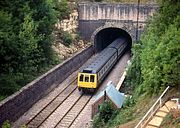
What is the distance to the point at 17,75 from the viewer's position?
22.0m

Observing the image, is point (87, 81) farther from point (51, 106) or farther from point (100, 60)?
point (100, 60)

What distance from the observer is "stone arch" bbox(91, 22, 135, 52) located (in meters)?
36.8

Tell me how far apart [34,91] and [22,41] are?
3.44 metres

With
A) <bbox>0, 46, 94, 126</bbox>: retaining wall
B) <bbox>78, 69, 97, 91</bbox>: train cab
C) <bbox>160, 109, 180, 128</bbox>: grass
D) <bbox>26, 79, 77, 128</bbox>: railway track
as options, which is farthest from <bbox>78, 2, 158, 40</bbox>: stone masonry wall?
<bbox>160, 109, 180, 128</bbox>: grass

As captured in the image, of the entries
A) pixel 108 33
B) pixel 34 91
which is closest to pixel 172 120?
pixel 34 91

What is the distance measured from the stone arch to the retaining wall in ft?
21.4

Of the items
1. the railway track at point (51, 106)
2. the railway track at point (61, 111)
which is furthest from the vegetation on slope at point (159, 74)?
the railway track at point (51, 106)

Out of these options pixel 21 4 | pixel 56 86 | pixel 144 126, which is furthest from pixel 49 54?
pixel 144 126

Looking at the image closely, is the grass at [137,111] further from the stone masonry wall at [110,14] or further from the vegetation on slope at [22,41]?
the stone masonry wall at [110,14]

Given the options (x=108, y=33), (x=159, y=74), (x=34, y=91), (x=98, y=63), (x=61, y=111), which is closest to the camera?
(x=159, y=74)

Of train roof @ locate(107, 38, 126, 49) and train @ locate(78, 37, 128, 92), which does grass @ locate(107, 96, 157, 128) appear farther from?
train roof @ locate(107, 38, 126, 49)

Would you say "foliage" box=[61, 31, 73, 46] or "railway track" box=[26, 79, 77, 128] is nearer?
"railway track" box=[26, 79, 77, 128]

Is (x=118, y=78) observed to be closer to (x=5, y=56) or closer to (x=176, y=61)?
(x=5, y=56)

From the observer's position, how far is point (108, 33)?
43.8 m
